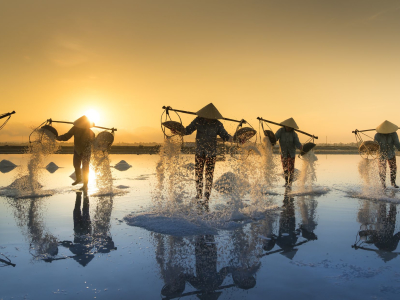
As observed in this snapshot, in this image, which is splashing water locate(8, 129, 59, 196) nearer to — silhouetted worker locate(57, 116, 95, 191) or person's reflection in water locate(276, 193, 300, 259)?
silhouetted worker locate(57, 116, 95, 191)

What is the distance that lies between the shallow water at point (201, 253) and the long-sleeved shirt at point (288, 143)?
3.07m

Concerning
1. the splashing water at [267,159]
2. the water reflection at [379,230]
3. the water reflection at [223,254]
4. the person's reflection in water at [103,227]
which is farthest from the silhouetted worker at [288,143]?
the person's reflection in water at [103,227]

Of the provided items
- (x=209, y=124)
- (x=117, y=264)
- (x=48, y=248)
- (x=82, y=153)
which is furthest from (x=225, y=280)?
(x=82, y=153)

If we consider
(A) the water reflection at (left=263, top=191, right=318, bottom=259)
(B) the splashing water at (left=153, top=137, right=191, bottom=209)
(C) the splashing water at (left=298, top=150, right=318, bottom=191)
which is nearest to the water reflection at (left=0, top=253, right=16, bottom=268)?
(A) the water reflection at (left=263, top=191, right=318, bottom=259)

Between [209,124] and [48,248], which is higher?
[209,124]

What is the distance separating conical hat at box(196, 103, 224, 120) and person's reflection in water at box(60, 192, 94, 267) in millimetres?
2888

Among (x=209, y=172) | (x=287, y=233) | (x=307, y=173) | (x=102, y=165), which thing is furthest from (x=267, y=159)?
(x=287, y=233)

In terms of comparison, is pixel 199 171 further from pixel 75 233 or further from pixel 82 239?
pixel 82 239

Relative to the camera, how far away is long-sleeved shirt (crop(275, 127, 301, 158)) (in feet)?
31.8

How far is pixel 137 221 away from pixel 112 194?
353 cm

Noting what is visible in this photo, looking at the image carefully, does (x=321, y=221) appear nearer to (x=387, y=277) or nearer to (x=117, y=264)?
(x=387, y=277)

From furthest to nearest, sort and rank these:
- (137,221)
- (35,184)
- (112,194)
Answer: (35,184), (112,194), (137,221)

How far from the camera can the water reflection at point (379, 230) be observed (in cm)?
404

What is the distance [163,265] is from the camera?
3.42 meters
